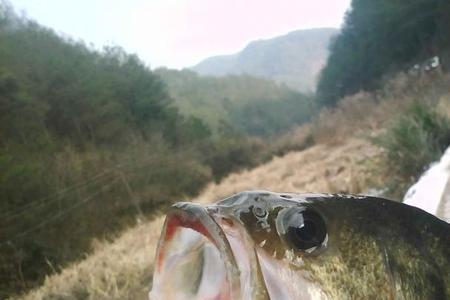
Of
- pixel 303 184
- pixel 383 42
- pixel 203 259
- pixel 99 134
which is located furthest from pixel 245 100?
pixel 203 259

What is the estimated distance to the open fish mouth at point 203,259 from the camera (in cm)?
102

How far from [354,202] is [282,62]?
168 meters

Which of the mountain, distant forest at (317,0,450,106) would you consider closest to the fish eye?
distant forest at (317,0,450,106)

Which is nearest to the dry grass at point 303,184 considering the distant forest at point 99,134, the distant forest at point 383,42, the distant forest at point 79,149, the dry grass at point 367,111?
the dry grass at point 367,111

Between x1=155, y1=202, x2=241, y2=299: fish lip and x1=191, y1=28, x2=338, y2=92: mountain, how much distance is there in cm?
14523

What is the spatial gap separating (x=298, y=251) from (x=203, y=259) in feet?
0.72

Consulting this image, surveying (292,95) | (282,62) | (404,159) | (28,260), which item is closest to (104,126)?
(28,260)

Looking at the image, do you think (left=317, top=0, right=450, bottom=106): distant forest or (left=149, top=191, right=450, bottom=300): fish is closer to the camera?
(left=149, top=191, right=450, bottom=300): fish

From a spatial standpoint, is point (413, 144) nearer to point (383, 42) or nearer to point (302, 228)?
point (302, 228)

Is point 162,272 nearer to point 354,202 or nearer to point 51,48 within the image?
point 354,202

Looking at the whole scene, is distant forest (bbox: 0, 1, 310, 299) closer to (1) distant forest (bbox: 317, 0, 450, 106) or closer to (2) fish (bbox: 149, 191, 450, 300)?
(2) fish (bbox: 149, 191, 450, 300)

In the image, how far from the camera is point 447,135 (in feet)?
18.3

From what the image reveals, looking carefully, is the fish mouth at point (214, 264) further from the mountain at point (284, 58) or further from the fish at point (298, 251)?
the mountain at point (284, 58)

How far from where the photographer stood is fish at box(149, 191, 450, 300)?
106 cm
